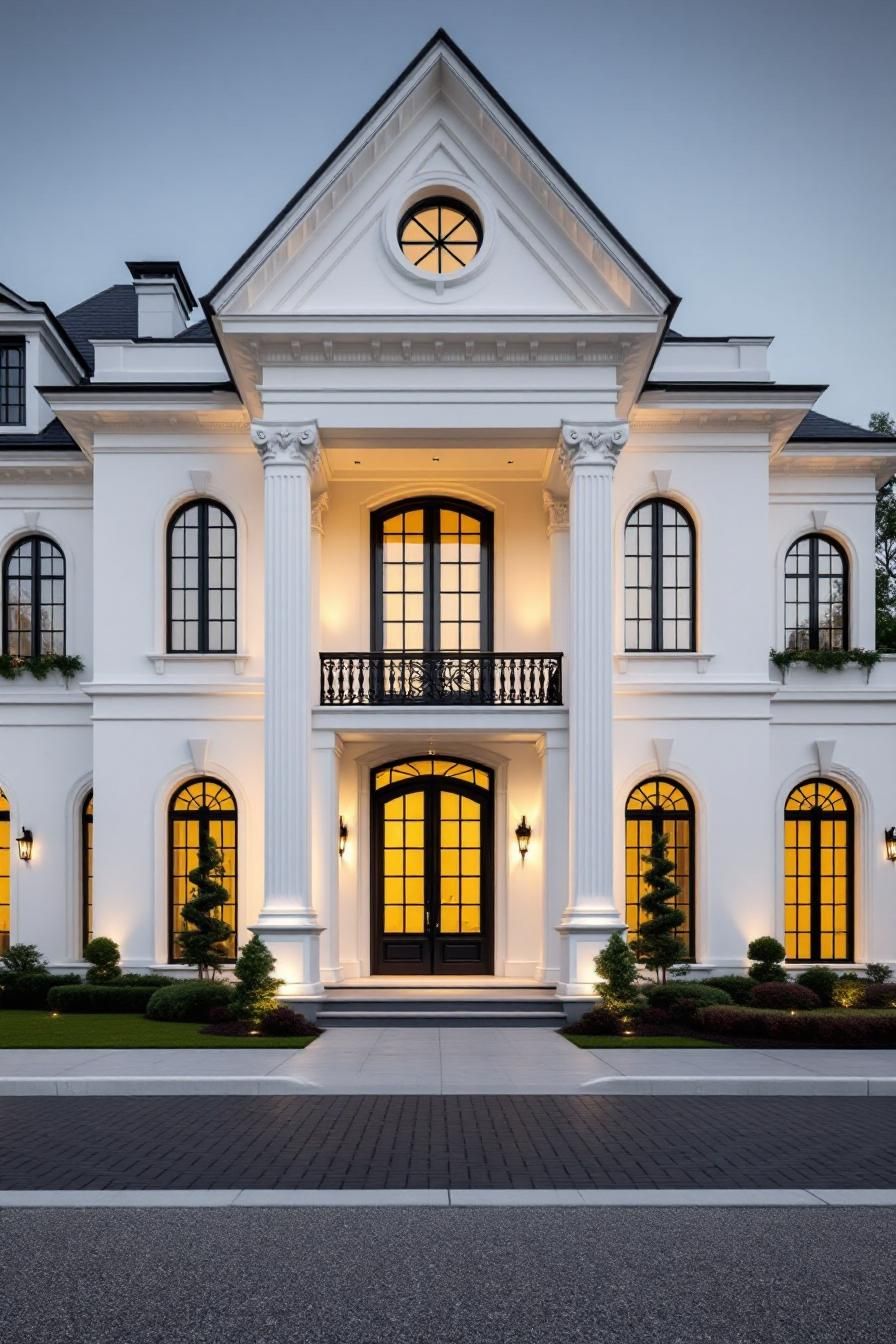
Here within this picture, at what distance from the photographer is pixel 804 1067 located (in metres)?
13.4

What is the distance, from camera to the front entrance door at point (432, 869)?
67.5ft

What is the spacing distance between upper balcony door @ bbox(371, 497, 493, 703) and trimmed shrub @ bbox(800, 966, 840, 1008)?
759 centimetres

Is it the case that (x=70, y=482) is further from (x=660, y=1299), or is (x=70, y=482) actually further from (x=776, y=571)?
(x=660, y=1299)

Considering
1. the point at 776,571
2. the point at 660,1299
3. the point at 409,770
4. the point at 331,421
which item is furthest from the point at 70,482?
the point at 660,1299

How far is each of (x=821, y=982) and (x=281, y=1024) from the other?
28.6 ft

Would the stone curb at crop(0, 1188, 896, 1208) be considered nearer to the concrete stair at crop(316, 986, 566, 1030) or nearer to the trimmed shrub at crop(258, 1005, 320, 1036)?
the trimmed shrub at crop(258, 1005, 320, 1036)

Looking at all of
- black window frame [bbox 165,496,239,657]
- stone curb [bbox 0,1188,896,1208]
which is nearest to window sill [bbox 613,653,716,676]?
black window frame [bbox 165,496,239,657]

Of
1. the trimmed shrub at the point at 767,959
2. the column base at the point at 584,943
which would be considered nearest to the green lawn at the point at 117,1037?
the column base at the point at 584,943

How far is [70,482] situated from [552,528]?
8999 mm

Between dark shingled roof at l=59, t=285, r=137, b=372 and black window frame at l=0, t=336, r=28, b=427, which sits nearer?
black window frame at l=0, t=336, r=28, b=427

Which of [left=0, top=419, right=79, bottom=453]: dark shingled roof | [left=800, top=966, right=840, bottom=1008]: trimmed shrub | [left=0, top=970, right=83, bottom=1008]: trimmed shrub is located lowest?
[left=0, top=970, right=83, bottom=1008]: trimmed shrub

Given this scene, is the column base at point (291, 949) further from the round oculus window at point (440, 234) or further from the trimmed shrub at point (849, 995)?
the round oculus window at point (440, 234)

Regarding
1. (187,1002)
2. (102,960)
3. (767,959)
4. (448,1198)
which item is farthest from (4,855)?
(448,1198)

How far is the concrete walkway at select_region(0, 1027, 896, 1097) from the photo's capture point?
480 inches
